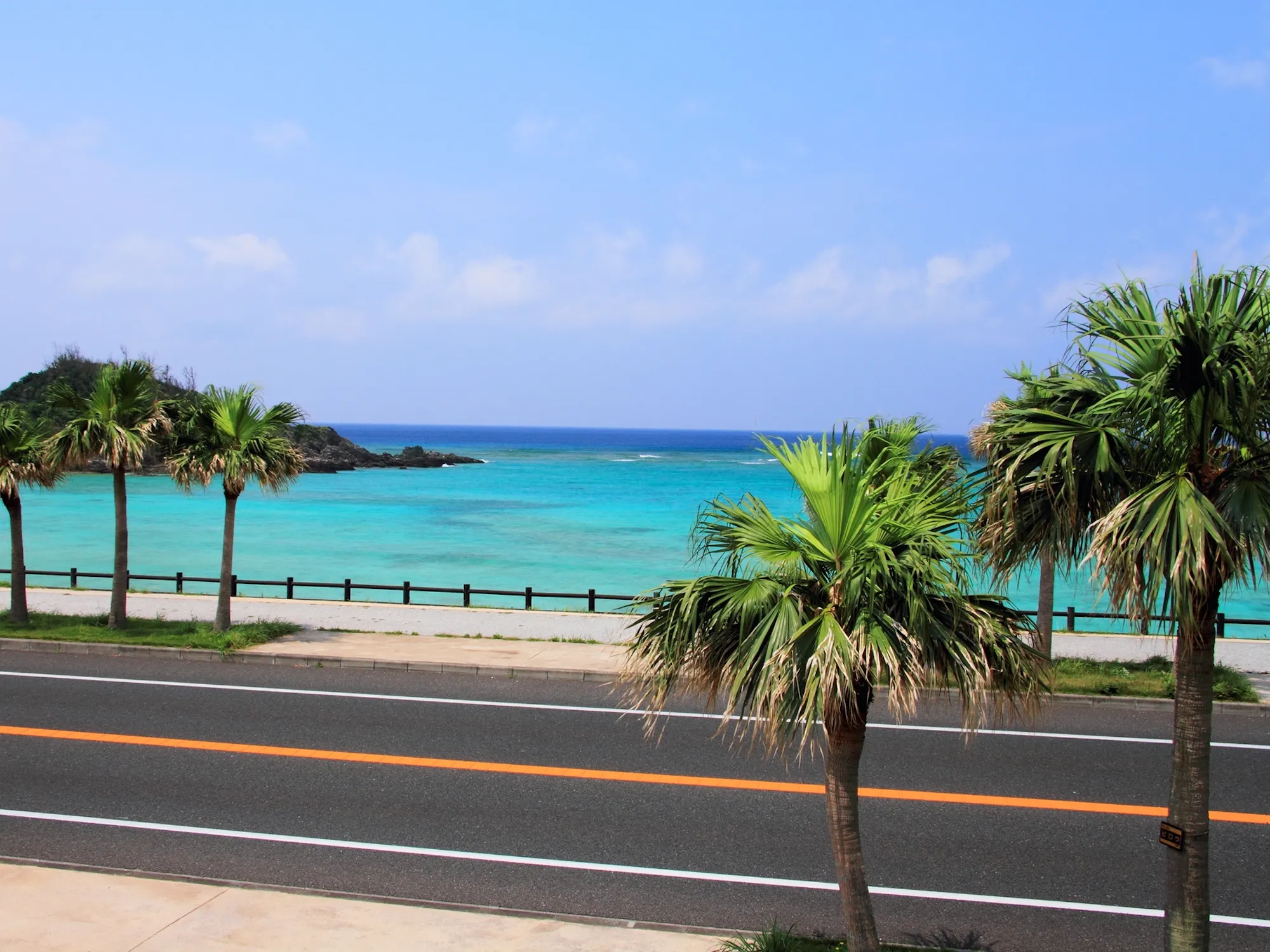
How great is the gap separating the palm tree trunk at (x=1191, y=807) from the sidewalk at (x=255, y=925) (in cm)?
311

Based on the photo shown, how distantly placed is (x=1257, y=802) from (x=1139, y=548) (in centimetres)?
645

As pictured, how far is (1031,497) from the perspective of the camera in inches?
279

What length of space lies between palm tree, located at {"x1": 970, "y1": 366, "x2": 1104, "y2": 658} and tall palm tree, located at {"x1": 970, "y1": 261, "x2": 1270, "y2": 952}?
0.7 inches

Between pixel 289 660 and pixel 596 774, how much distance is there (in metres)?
7.93

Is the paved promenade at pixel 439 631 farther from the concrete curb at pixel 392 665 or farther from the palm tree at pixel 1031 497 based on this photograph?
the palm tree at pixel 1031 497

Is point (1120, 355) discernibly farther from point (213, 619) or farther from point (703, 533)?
point (213, 619)

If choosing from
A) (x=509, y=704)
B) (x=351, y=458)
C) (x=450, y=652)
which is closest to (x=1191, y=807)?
(x=509, y=704)

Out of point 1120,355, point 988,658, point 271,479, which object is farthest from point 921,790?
point 271,479

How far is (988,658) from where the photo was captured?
6488 millimetres

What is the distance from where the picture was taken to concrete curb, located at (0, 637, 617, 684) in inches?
650

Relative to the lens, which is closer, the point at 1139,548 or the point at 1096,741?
the point at 1139,548

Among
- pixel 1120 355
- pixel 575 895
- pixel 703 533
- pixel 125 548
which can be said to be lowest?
pixel 575 895

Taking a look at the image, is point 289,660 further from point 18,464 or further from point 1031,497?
point 1031,497

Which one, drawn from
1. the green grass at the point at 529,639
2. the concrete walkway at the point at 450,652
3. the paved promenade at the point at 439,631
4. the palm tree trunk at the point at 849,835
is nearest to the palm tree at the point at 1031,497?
the palm tree trunk at the point at 849,835
